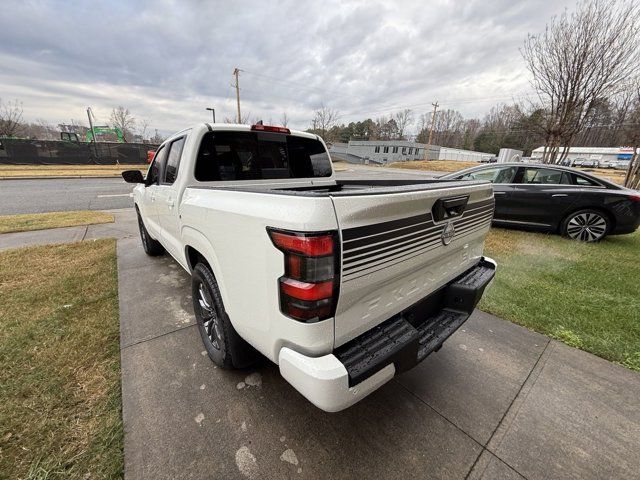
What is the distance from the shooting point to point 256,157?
2.80 meters

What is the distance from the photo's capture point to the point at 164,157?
3.25 meters

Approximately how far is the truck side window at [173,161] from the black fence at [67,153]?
27.5 metres

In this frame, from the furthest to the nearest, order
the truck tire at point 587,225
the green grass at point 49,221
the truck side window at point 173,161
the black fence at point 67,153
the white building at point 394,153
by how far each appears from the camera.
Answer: the white building at point 394,153 < the black fence at point 67,153 < the green grass at point 49,221 < the truck tire at point 587,225 < the truck side window at point 173,161

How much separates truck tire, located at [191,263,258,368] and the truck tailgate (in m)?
0.93

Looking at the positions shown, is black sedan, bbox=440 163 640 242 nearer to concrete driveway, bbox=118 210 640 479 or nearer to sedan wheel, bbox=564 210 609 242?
sedan wheel, bbox=564 210 609 242

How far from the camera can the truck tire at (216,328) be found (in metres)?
2.00

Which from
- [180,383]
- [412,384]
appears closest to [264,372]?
[180,383]

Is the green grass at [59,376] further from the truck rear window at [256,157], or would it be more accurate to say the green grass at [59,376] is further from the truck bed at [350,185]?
the truck rear window at [256,157]

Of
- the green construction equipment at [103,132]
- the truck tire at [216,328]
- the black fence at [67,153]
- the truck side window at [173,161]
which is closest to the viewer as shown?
the truck tire at [216,328]

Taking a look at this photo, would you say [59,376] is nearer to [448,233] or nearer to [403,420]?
[403,420]

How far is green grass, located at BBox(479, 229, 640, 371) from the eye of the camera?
277 cm

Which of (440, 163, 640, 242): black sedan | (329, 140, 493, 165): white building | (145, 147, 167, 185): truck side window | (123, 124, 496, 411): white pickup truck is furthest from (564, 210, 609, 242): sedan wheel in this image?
(329, 140, 493, 165): white building

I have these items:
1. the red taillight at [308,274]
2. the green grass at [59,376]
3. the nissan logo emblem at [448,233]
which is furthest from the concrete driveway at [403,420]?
the nissan logo emblem at [448,233]

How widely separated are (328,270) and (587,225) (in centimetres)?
688
